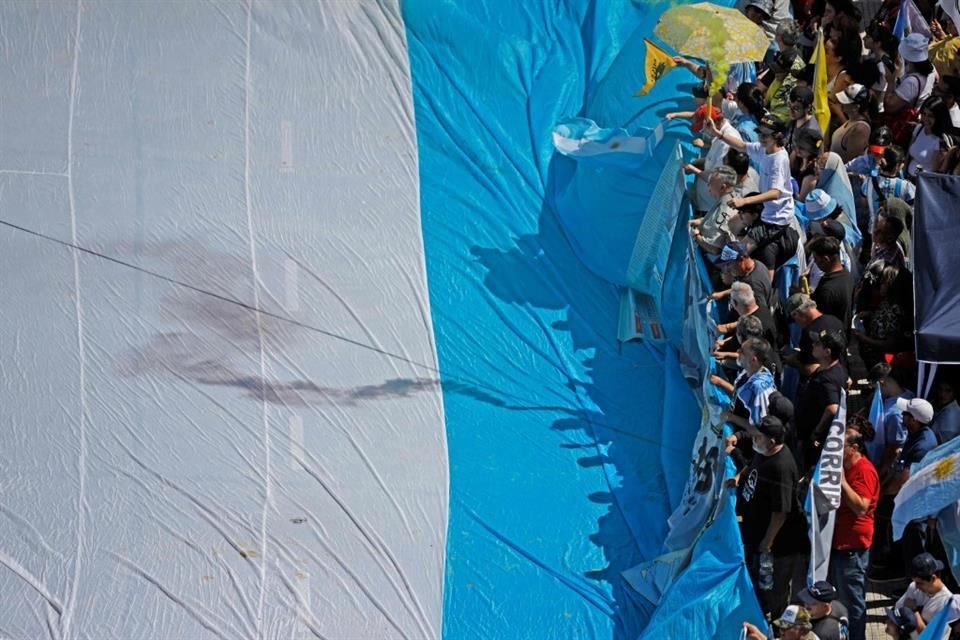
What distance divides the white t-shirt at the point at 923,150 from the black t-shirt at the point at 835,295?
1.71m

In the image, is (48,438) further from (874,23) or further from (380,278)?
(874,23)

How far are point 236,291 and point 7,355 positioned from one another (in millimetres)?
1385

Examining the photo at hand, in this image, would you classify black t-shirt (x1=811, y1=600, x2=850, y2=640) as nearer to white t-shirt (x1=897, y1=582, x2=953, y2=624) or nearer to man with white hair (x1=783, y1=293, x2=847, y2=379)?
white t-shirt (x1=897, y1=582, x2=953, y2=624)

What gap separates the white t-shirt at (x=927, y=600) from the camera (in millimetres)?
6379

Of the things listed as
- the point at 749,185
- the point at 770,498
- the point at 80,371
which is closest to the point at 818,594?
the point at 770,498

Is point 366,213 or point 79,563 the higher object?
point 366,213

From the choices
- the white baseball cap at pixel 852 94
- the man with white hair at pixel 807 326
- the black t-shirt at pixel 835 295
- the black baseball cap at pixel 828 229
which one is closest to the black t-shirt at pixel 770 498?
the man with white hair at pixel 807 326

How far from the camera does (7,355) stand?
8.46 meters

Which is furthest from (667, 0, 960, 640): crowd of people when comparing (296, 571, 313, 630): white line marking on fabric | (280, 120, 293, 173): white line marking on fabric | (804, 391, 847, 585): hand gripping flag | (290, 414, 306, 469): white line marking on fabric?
(280, 120, 293, 173): white line marking on fabric

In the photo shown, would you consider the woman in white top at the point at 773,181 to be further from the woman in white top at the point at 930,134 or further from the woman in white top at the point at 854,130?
the woman in white top at the point at 930,134

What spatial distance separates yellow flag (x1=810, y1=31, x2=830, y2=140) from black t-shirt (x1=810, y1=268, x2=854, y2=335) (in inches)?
74.0

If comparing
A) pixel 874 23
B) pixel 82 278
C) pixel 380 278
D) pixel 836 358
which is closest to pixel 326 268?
pixel 380 278

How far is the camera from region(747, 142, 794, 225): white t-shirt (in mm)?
8383

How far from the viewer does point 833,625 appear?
6.35 metres
